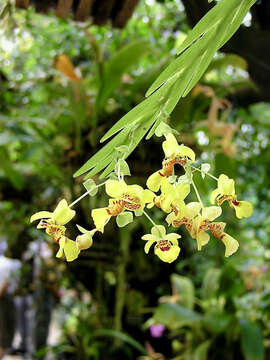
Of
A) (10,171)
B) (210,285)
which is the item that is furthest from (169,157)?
(210,285)

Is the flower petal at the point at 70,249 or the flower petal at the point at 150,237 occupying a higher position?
the flower petal at the point at 150,237

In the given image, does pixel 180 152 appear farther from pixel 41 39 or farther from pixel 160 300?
pixel 41 39

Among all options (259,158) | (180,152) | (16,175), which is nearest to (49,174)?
(16,175)

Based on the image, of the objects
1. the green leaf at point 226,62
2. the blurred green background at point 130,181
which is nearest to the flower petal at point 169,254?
the blurred green background at point 130,181

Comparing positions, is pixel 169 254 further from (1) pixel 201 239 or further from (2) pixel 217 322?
(2) pixel 217 322

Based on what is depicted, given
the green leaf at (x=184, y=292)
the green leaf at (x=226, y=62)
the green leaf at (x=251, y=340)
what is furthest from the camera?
the green leaf at (x=184, y=292)

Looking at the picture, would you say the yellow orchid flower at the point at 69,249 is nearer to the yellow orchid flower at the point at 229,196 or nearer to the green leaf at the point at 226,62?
the yellow orchid flower at the point at 229,196
